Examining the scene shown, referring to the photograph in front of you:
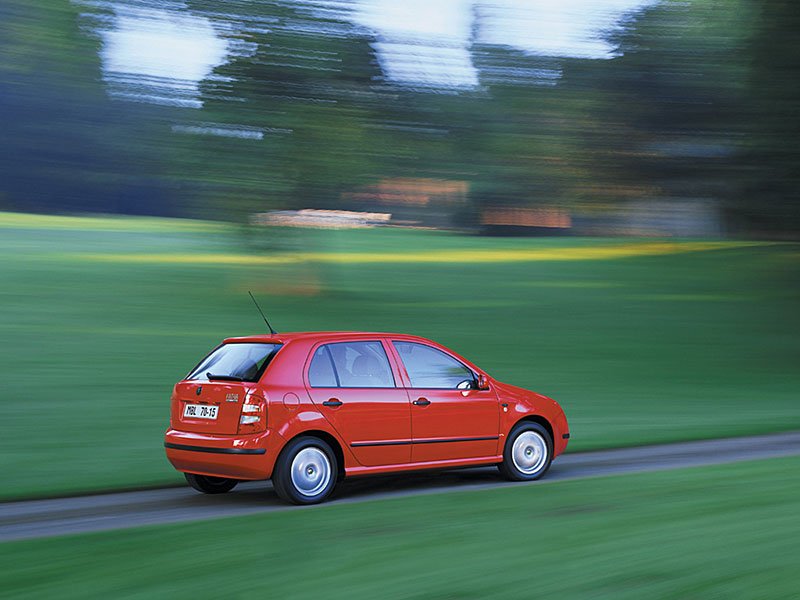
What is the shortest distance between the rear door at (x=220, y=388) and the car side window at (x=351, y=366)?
391 mm

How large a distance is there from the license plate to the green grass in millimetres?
1155

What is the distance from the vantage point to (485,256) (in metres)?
34.4

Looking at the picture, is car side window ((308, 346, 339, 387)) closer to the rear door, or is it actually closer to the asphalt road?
the rear door

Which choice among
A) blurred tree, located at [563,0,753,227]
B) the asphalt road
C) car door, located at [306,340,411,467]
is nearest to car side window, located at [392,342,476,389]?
car door, located at [306,340,411,467]

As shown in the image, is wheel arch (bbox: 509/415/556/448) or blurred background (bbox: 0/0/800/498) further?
blurred background (bbox: 0/0/800/498)

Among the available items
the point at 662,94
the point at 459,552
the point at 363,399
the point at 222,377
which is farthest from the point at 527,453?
the point at 662,94

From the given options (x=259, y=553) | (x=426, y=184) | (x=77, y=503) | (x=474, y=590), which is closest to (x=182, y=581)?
(x=259, y=553)

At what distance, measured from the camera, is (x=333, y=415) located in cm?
945

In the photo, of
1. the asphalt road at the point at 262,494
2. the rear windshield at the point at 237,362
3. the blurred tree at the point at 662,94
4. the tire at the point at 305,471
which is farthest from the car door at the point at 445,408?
the blurred tree at the point at 662,94

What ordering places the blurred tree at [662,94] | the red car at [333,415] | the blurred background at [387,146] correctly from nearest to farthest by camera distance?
1. the red car at [333,415]
2. the blurred background at [387,146]
3. the blurred tree at [662,94]

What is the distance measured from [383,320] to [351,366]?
18.8 meters

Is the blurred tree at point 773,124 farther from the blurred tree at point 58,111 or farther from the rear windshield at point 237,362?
the rear windshield at point 237,362

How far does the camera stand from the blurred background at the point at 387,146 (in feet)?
43.1

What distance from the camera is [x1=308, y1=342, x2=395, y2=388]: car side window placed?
9570 mm
